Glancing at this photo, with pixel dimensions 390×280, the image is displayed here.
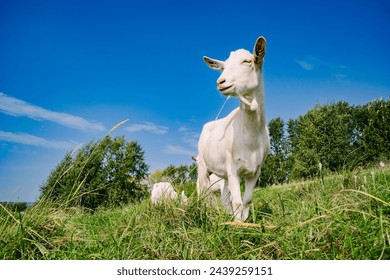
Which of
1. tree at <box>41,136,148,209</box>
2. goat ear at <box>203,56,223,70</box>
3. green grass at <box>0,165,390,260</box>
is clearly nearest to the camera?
green grass at <box>0,165,390,260</box>

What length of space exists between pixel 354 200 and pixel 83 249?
8.79ft

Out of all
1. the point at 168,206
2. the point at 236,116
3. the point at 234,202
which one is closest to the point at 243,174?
the point at 234,202

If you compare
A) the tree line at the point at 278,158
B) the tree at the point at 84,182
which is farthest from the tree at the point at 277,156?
the tree at the point at 84,182

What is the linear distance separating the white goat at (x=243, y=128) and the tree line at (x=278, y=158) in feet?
2.15

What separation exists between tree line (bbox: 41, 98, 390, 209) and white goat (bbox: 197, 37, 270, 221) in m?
0.66

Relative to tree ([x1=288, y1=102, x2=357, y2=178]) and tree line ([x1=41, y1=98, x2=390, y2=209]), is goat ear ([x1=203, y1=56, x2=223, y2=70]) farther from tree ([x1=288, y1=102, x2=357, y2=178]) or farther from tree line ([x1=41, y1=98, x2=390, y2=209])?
tree ([x1=288, y1=102, x2=357, y2=178])

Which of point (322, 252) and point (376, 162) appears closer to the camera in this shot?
point (322, 252)

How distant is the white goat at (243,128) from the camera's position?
161 inches

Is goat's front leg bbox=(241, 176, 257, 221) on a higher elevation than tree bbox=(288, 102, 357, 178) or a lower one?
lower

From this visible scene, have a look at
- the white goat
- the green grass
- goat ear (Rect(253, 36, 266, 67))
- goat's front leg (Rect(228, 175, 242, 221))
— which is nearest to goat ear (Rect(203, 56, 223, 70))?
the white goat

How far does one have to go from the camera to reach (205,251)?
2.75 metres

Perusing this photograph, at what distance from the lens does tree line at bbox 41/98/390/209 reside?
365cm

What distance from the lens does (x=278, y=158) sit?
105 ft
